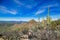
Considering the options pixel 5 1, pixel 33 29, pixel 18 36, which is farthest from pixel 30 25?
pixel 5 1

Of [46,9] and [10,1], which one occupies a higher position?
[10,1]

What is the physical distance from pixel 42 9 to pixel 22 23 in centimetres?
48

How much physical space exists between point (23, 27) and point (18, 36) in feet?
0.64

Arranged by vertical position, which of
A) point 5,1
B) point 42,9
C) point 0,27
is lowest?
point 0,27

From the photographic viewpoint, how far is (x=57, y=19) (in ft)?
8.23

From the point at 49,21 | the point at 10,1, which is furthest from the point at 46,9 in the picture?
the point at 10,1

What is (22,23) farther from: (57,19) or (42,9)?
(57,19)

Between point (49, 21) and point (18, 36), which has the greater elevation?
point (49, 21)

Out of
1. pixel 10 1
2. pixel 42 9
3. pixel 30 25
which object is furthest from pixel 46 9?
pixel 10 1

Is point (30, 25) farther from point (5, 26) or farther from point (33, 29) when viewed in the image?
point (5, 26)

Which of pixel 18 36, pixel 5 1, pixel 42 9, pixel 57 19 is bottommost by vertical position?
pixel 18 36

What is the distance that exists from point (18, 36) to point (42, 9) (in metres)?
0.70

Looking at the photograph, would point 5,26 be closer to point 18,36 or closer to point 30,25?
point 18,36

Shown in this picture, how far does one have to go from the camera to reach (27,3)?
2555 millimetres
